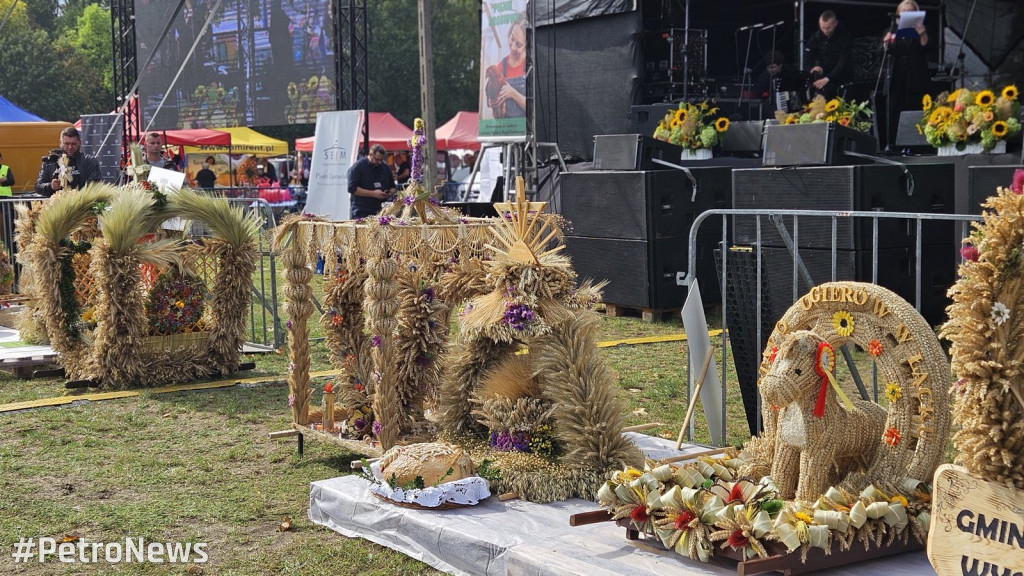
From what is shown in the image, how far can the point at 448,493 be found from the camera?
446 centimetres

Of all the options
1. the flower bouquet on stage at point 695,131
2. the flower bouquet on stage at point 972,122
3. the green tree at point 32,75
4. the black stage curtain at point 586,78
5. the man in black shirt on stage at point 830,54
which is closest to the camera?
the flower bouquet on stage at point 972,122

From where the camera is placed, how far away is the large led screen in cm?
1805

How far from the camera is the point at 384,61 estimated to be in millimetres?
52875

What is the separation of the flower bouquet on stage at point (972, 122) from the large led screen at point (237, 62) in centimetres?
1055

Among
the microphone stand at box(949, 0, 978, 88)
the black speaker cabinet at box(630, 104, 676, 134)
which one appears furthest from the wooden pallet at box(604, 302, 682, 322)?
the microphone stand at box(949, 0, 978, 88)

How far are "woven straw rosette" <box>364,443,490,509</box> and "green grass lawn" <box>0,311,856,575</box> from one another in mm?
238

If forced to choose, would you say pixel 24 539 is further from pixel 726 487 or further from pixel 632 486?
pixel 726 487

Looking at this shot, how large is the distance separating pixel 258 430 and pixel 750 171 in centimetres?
445

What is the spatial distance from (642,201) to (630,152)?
1.73 ft

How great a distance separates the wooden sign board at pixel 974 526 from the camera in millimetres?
2826

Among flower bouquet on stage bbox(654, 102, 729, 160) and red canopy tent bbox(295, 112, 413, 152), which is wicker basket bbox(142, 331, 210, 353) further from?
red canopy tent bbox(295, 112, 413, 152)

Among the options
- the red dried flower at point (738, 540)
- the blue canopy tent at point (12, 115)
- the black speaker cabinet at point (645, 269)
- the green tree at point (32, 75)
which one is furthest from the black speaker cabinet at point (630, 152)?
the green tree at point (32, 75)

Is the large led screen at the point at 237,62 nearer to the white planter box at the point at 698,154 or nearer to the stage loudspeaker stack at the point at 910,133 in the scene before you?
the white planter box at the point at 698,154

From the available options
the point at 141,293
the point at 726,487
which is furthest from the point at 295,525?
the point at 141,293
